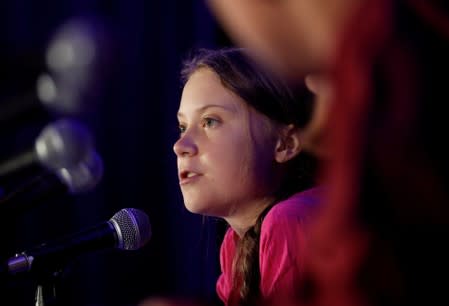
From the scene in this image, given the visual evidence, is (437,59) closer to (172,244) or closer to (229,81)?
(229,81)

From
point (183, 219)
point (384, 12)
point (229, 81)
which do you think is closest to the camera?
point (384, 12)

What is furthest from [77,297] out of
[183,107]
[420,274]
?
[420,274]

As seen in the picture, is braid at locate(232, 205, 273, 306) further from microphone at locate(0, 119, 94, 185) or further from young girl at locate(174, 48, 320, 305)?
microphone at locate(0, 119, 94, 185)

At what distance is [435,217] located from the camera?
36 centimetres

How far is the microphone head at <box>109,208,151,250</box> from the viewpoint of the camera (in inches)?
39.3

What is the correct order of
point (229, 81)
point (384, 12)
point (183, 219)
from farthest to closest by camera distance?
point (183, 219), point (229, 81), point (384, 12)

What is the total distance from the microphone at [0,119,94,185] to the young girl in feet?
1.60

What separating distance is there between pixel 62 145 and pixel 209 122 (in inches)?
22.5

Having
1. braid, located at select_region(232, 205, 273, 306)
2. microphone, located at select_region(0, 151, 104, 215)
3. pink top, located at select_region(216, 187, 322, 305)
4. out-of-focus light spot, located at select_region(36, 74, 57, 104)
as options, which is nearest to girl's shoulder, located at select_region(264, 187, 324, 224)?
pink top, located at select_region(216, 187, 322, 305)

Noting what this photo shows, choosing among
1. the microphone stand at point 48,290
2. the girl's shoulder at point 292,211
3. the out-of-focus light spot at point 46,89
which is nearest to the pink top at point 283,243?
the girl's shoulder at point 292,211

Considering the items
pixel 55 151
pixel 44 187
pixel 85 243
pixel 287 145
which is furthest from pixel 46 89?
pixel 287 145

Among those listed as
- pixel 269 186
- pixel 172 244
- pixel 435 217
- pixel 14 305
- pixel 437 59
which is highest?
pixel 437 59

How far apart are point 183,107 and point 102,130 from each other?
3.31 ft

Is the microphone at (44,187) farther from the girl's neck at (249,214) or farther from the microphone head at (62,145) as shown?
the girl's neck at (249,214)
